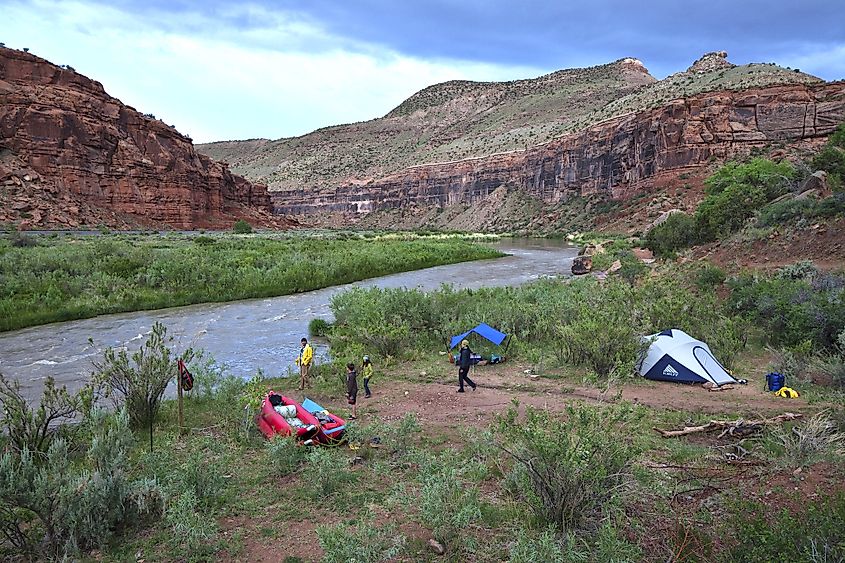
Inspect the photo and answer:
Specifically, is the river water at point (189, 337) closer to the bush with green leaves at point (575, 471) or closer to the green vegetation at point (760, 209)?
the bush with green leaves at point (575, 471)

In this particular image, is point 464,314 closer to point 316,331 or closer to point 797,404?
point 316,331

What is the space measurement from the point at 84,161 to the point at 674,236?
2174 inches

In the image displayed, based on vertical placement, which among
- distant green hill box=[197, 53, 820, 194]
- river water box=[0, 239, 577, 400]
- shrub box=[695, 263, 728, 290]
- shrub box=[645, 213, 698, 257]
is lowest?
river water box=[0, 239, 577, 400]

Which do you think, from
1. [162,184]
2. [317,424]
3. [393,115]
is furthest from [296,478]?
[393,115]

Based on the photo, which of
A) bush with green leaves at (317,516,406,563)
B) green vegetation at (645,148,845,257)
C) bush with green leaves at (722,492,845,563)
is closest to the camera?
bush with green leaves at (722,492,845,563)

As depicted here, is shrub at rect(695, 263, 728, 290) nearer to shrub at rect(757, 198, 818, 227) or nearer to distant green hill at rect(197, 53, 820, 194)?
shrub at rect(757, 198, 818, 227)

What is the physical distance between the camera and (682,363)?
34.3 feet

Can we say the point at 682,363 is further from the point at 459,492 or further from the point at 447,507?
the point at 447,507

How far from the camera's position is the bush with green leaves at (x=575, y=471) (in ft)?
15.6

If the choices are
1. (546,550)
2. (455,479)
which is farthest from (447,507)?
(546,550)

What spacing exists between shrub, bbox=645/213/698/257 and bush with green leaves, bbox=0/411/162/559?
87.7 feet

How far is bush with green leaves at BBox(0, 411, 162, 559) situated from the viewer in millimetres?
4805

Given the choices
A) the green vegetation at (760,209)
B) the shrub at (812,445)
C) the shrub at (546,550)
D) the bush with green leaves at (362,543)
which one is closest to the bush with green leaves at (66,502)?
the bush with green leaves at (362,543)

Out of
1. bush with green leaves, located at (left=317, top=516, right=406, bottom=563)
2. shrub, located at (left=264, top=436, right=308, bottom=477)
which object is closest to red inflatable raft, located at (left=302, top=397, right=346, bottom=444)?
shrub, located at (left=264, top=436, right=308, bottom=477)
